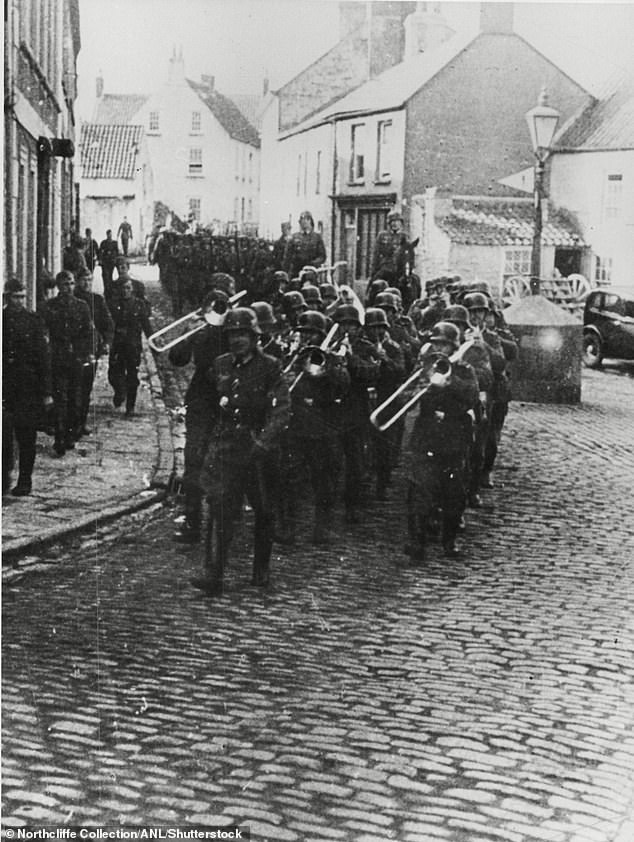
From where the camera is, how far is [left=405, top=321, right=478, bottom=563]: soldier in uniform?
8.66m

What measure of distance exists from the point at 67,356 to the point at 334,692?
465 cm

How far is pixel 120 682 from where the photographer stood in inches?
240

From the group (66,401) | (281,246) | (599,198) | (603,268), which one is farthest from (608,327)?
(66,401)

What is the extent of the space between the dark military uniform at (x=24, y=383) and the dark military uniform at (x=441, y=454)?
2823 millimetres

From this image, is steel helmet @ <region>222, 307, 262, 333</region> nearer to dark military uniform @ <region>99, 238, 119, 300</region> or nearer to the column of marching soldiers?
the column of marching soldiers

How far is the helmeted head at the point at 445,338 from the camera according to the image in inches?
343

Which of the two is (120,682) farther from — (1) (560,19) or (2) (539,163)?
(2) (539,163)

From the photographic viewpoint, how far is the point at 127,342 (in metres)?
11.8

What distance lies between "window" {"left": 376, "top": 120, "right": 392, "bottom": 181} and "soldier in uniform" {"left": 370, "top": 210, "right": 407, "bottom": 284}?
228cm

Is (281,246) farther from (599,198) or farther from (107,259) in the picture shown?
(599,198)

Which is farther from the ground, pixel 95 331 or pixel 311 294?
pixel 311 294

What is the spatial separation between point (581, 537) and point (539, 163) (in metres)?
4.80

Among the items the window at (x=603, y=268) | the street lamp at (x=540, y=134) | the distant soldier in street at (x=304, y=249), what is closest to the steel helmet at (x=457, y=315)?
the street lamp at (x=540, y=134)

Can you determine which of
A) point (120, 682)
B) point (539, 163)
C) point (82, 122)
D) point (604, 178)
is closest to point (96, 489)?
point (82, 122)
